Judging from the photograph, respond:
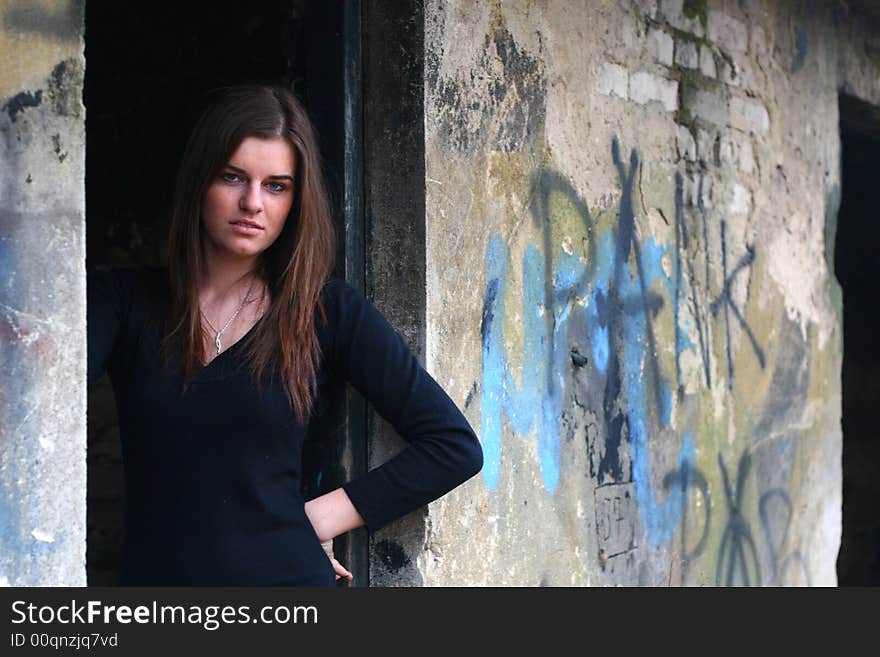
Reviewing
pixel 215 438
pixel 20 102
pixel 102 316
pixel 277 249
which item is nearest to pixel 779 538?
pixel 277 249

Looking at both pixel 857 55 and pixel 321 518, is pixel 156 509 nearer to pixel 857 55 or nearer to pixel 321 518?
pixel 321 518

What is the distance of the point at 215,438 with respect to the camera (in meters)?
2.10

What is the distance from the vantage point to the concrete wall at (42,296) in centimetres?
182

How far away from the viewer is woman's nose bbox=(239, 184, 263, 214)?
215 cm

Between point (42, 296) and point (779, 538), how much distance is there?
3487 mm

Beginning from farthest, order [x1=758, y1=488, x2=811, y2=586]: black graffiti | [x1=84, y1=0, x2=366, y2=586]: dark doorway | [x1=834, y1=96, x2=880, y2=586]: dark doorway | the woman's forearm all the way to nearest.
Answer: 1. [x1=834, y1=96, x2=880, y2=586]: dark doorway
2. [x1=758, y1=488, x2=811, y2=586]: black graffiti
3. [x1=84, y1=0, x2=366, y2=586]: dark doorway
4. the woman's forearm

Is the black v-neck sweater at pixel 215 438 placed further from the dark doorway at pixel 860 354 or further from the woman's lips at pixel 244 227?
the dark doorway at pixel 860 354

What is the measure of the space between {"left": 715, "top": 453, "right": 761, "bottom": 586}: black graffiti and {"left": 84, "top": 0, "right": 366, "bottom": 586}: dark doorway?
1878 millimetres

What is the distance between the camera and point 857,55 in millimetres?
5086

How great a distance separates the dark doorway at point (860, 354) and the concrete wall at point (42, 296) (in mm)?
4625

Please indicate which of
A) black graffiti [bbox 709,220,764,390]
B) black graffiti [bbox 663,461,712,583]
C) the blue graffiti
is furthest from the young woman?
black graffiti [bbox 709,220,764,390]

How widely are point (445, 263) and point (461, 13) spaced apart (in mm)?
617

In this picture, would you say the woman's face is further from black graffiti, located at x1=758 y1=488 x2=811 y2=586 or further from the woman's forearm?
black graffiti, located at x1=758 y1=488 x2=811 y2=586

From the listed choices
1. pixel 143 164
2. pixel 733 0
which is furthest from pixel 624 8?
pixel 143 164
